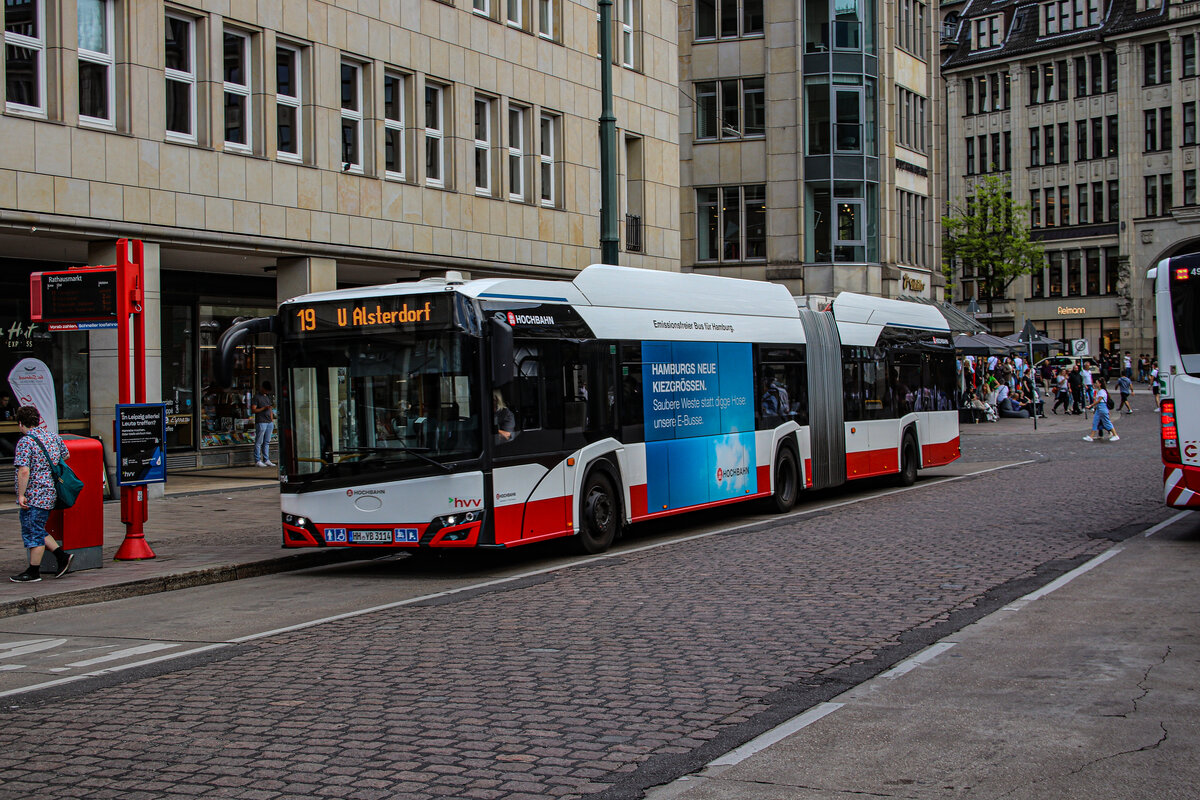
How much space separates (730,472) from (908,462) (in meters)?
6.97

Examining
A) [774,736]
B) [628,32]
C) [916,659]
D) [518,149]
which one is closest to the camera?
[774,736]

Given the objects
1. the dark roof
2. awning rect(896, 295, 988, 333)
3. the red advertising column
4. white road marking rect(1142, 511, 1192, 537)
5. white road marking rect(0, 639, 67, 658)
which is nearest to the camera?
white road marking rect(0, 639, 67, 658)

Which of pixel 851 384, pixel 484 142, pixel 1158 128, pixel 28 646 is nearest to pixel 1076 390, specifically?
pixel 484 142

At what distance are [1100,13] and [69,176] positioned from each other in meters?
80.2

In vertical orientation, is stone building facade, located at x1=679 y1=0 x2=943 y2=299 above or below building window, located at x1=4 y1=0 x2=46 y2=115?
above

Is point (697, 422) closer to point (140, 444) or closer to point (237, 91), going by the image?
point (140, 444)

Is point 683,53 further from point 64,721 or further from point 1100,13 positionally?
point 1100,13

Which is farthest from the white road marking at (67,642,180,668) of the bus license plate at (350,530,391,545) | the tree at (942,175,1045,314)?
the tree at (942,175,1045,314)

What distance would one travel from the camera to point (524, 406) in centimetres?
1280

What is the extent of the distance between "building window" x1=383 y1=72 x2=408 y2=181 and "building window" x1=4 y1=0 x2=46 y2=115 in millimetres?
7175

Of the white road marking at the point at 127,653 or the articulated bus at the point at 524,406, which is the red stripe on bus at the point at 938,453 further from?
the white road marking at the point at 127,653

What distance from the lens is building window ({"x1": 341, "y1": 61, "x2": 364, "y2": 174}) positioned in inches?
961

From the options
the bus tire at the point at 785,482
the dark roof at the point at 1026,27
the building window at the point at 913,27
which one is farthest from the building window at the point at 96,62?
the dark roof at the point at 1026,27

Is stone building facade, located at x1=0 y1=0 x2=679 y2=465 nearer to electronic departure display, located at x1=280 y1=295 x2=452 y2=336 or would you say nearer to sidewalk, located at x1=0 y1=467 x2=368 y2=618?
sidewalk, located at x1=0 y1=467 x2=368 y2=618
